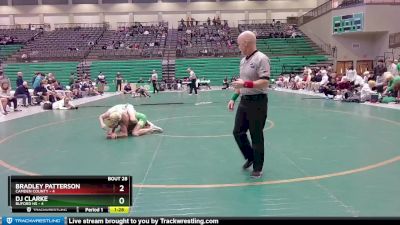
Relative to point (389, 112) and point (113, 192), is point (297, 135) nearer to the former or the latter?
point (389, 112)

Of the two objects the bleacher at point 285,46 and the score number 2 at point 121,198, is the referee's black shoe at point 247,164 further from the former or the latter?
the bleacher at point 285,46

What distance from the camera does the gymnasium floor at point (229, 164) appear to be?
3963 mm

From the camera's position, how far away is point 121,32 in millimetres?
43938

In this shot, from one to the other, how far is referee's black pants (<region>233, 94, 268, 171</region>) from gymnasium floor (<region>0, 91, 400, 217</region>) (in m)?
0.32

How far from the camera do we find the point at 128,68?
3547 centimetres

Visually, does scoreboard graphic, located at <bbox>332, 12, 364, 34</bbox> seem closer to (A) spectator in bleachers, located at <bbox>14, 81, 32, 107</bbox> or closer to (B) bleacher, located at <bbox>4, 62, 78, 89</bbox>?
(B) bleacher, located at <bbox>4, 62, 78, 89</bbox>

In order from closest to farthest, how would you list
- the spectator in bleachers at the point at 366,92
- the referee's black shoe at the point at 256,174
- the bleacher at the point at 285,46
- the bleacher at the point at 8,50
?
the referee's black shoe at the point at 256,174, the spectator in bleachers at the point at 366,92, the bleacher at the point at 285,46, the bleacher at the point at 8,50

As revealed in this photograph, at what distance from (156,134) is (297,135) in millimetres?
2983

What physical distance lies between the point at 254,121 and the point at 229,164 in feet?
3.70

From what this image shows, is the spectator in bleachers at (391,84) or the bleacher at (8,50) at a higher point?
the bleacher at (8,50)

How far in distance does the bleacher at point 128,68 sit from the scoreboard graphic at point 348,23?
15.8 metres

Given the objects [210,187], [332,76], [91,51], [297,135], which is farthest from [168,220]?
[91,51]

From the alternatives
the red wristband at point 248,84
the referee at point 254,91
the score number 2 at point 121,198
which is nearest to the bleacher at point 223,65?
the referee at point 254,91

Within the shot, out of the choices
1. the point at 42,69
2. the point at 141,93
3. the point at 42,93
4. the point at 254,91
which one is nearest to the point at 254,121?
the point at 254,91
